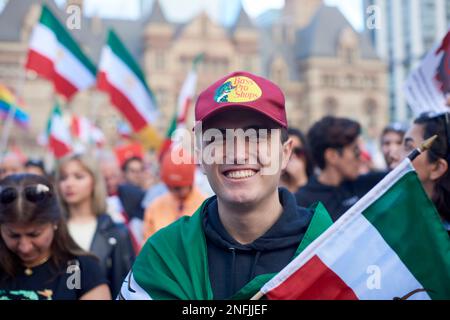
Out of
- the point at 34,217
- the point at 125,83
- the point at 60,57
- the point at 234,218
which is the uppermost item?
the point at 60,57

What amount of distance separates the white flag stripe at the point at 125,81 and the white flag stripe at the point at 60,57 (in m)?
0.24

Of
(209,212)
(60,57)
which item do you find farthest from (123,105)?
(209,212)

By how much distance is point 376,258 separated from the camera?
2080mm

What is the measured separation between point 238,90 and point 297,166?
3050 mm

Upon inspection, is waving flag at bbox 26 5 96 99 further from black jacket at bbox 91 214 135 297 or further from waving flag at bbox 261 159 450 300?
waving flag at bbox 261 159 450 300

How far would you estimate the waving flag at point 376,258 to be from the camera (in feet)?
6.70

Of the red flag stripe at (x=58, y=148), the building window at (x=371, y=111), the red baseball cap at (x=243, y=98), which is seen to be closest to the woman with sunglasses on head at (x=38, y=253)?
the red baseball cap at (x=243, y=98)

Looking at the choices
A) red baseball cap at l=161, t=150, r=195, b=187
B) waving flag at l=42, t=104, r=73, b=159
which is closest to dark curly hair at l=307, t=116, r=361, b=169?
red baseball cap at l=161, t=150, r=195, b=187

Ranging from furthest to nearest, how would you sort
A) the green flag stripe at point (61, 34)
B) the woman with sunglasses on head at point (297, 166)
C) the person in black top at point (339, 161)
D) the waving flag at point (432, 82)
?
the green flag stripe at point (61, 34) → the woman with sunglasses on head at point (297, 166) → the person in black top at point (339, 161) → the waving flag at point (432, 82)

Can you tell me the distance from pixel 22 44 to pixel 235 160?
139ft

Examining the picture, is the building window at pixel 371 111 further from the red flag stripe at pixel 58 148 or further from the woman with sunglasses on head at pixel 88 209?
the woman with sunglasses on head at pixel 88 209

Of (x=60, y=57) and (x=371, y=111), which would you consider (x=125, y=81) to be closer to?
(x=60, y=57)

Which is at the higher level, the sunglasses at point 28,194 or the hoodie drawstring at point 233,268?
the sunglasses at point 28,194

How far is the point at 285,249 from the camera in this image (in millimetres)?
2225
